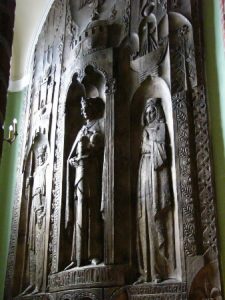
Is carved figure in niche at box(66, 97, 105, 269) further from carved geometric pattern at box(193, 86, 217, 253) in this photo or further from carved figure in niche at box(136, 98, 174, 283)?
carved geometric pattern at box(193, 86, 217, 253)

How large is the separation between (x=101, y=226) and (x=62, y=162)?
41.1 inches

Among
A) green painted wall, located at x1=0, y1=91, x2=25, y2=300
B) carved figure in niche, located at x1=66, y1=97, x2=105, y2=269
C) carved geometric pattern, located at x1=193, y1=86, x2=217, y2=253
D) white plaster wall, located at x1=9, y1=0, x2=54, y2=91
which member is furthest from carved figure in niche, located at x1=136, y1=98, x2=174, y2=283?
white plaster wall, located at x1=9, y1=0, x2=54, y2=91

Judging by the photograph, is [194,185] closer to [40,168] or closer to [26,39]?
[40,168]

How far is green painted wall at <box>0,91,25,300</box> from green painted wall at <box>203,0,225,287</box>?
10.1ft

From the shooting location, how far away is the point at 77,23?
657cm

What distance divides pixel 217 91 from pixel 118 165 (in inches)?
50.9

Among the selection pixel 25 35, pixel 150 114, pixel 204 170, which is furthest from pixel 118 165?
pixel 25 35

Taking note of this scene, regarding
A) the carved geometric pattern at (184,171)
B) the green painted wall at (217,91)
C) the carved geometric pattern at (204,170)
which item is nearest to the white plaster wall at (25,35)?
the green painted wall at (217,91)

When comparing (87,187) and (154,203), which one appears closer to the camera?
(154,203)

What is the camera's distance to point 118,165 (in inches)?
205

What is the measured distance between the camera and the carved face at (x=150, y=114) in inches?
203

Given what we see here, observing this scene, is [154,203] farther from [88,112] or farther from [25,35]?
[25,35]

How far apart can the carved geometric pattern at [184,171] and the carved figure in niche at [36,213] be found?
1.97 meters

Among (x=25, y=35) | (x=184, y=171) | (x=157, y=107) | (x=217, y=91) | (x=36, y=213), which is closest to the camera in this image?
(x=184, y=171)
